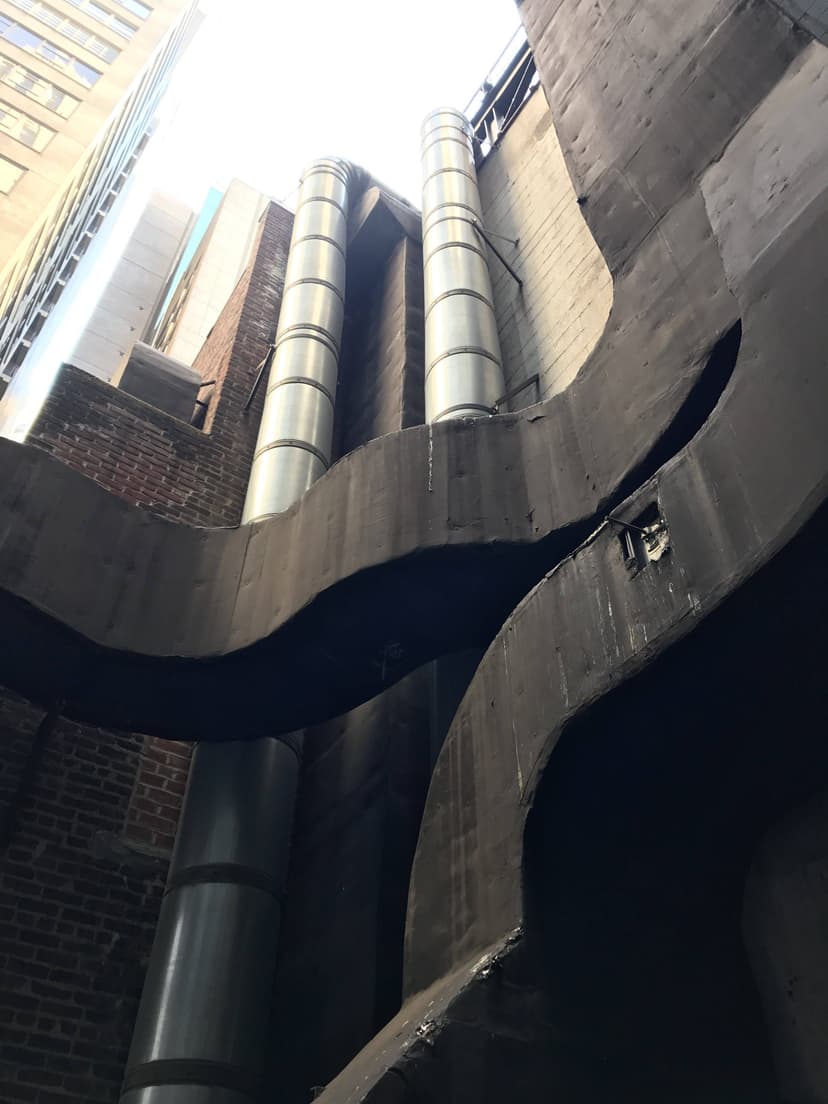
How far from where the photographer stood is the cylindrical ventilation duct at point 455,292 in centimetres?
901

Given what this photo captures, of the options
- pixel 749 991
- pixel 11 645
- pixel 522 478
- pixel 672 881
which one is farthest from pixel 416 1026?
pixel 11 645

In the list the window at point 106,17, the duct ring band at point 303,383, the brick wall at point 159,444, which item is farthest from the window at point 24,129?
the duct ring band at point 303,383

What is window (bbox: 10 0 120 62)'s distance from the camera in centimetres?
3009

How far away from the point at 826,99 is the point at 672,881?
14.7ft

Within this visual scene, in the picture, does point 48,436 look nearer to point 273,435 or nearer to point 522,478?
point 273,435

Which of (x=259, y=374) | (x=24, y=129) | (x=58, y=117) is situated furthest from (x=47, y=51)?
(x=259, y=374)

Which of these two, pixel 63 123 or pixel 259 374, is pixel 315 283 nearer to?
pixel 259 374

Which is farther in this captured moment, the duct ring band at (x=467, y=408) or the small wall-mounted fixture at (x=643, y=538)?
the duct ring band at (x=467, y=408)

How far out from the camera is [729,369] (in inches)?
212

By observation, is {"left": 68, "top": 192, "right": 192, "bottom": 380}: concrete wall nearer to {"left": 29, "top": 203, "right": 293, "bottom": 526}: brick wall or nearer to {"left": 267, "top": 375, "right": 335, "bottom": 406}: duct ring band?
{"left": 29, "top": 203, "right": 293, "bottom": 526}: brick wall

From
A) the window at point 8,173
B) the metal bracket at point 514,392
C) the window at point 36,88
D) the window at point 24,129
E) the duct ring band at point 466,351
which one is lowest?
the metal bracket at point 514,392

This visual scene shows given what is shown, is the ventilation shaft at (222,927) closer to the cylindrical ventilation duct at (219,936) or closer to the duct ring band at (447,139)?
the cylindrical ventilation duct at (219,936)

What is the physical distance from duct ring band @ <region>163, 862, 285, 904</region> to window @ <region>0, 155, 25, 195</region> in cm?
1657

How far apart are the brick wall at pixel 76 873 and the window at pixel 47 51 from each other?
24461 mm
